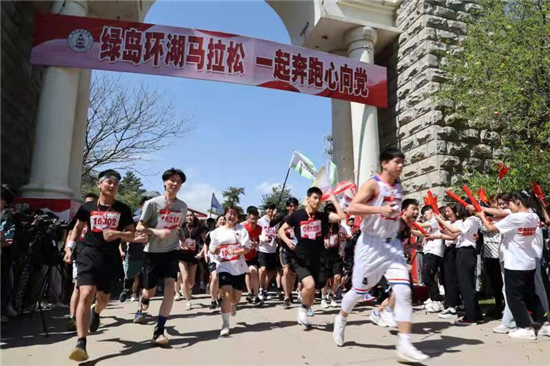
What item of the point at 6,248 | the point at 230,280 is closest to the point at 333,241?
the point at 230,280

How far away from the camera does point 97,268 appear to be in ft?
13.0

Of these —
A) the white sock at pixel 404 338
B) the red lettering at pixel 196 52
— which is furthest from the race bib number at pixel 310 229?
the red lettering at pixel 196 52

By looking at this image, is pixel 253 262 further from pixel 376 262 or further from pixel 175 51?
pixel 175 51

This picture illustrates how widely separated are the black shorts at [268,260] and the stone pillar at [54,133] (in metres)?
4.76

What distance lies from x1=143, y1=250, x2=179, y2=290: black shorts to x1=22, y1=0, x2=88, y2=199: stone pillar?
5173mm

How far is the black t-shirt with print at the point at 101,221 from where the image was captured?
4090 mm

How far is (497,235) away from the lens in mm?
5699

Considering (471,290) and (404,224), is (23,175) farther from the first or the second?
(471,290)

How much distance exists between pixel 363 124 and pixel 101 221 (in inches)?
335

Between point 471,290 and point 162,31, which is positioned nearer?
point 471,290

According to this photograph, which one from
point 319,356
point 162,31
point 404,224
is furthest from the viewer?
point 162,31

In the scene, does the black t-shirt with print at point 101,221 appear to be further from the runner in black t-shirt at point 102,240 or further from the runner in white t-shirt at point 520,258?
the runner in white t-shirt at point 520,258

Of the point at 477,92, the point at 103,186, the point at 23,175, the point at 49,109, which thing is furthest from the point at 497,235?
the point at 23,175

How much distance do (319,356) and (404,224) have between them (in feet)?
6.18
